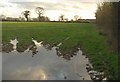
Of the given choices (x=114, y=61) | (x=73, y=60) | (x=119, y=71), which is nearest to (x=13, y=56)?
(x=73, y=60)

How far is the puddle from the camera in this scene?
11.6 m

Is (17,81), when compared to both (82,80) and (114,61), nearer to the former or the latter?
(82,80)

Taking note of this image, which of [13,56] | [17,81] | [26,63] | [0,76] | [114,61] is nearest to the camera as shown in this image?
[17,81]

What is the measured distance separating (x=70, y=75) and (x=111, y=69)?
5.83ft

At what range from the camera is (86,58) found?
1581cm

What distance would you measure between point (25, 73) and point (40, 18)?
258 feet

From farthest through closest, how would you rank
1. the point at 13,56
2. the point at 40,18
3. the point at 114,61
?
the point at 40,18, the point at 13,56, the point at 114,61

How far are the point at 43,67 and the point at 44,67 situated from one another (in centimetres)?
Answer: 6

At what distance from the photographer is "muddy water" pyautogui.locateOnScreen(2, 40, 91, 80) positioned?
11594 millimetres

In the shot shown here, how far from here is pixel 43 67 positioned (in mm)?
13750

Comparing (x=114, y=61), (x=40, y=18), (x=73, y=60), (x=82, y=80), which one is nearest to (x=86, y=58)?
(x=73, y=60)

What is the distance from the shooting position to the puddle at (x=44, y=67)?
11.6m

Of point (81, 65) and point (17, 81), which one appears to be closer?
point (17, 81)

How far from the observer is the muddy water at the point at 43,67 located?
11.6 meters
